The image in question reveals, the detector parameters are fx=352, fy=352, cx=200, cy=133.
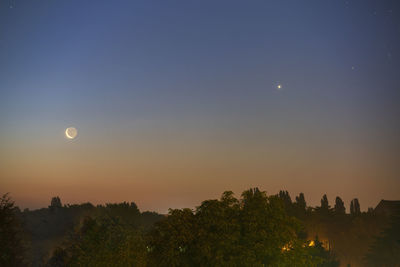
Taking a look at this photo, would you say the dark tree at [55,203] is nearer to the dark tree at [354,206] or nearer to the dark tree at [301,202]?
the dark tree at [301,202]

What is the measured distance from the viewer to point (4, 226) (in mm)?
35438

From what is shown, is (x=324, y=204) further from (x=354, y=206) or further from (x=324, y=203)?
(x=354, y=206)

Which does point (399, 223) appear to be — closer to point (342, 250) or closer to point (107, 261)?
point (342, 250)

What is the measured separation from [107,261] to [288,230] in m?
17.0

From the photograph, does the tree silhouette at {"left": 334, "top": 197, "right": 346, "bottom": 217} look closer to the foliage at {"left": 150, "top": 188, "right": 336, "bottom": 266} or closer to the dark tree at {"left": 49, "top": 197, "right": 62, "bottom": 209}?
the foliage at {"left": 150, "top": 188, "right": 336, "bottom": 266}

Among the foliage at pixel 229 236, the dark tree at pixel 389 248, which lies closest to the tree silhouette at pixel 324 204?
the dark tree at pixel 389 248

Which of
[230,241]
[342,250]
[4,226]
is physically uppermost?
[4,226]

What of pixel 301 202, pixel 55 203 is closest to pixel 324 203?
pixel 301 202

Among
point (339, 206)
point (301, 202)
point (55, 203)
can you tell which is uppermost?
point (55, 203)

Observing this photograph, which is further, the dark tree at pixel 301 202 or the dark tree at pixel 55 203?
the dark tree at pixel 55 203

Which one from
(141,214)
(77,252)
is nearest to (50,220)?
(141,214)

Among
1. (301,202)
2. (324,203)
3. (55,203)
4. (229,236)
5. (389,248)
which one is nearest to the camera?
(229,236)

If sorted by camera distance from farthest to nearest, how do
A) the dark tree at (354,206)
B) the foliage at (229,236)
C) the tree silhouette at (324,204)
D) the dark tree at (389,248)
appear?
the dark tree at (354,206)
the tree silhouette at (324,204)
the dark tree at (389,248)
the foliage at (229,236)

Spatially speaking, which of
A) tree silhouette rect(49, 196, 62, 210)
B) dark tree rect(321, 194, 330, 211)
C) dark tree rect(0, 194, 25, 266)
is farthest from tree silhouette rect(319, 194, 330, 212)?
dark tree rect(0, 194, 25, 266)
